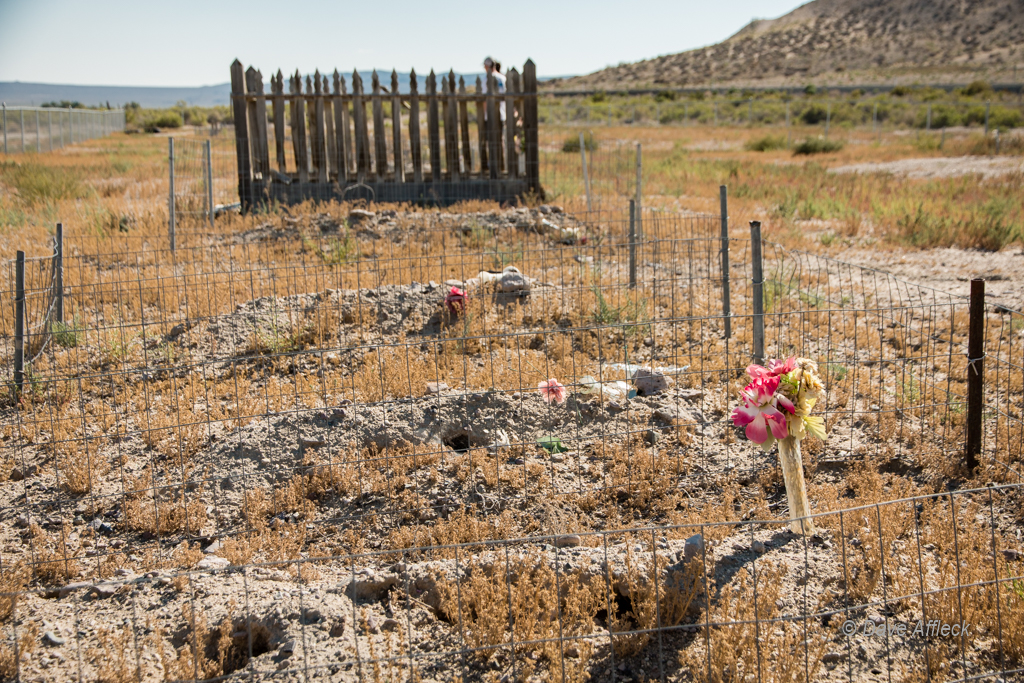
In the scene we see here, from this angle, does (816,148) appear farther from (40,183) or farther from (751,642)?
(751,642)

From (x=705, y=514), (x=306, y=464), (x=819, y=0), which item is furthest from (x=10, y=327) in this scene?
(x=819, y=0)

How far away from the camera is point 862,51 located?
6825 centimetres

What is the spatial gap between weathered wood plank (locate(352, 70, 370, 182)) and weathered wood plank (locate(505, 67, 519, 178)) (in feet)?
7.52

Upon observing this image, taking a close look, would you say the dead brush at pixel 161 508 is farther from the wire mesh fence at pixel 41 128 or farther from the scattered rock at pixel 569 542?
the wire mesh fence at pixel 41 128

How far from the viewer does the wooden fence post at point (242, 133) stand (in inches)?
484

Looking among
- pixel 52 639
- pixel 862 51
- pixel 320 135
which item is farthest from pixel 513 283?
pixel 862 51

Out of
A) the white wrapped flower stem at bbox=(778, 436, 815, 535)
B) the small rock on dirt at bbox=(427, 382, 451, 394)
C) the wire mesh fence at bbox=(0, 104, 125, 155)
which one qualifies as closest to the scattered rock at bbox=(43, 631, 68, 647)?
the small rock on dirt at bbox=(427, 382, 451, 394)

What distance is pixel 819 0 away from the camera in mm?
91250

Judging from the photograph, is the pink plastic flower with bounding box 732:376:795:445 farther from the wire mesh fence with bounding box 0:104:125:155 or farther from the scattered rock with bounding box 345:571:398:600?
the wire mesh fence with bounding box 0:104:125:155

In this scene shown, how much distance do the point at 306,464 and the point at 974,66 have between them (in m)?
63.2

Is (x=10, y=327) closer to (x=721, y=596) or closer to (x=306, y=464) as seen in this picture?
(x=306, y=464)

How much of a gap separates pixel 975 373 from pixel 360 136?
1034cm

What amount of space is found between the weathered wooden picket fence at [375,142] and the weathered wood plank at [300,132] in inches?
0.6

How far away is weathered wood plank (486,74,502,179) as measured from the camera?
12.7 m
